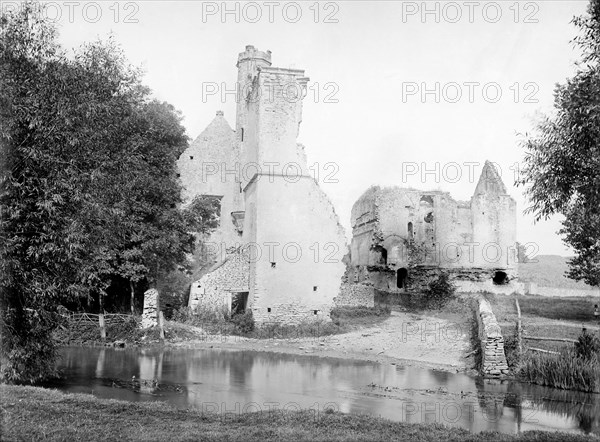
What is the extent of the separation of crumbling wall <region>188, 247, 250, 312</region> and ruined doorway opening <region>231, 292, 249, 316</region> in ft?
3.94

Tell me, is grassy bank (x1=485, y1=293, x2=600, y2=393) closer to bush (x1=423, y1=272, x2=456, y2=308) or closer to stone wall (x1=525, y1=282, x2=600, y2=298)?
bush (x1=423, y1=272, x2=456, y2=308)

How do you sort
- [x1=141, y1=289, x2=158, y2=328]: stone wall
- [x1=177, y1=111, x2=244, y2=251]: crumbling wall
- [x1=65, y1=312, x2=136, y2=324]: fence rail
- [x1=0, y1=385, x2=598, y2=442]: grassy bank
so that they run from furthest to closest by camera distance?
[x1=177, y1=111, x2=244, y2=251]: crumbling wall → [x1=141, y1=289, x2=158, y2=328]: stone wall → [x1=65, y1=312, x2=136, y2=324]: fence rail → [x1=0, y1=385, x2=598, y2=442]: grassy bank

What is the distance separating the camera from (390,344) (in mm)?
23359

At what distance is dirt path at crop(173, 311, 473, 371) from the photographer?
67.3 ft

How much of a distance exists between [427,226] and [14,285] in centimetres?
3710

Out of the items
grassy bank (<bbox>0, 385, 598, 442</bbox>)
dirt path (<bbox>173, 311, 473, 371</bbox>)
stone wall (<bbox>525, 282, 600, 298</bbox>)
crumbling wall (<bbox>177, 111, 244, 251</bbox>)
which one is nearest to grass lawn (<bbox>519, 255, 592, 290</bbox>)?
stone wall (<bbox>525, 282, 600, 298</bbox>)

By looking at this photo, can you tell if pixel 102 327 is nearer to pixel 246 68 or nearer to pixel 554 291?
pixel 246 68

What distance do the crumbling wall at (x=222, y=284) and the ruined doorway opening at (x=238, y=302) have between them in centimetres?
120

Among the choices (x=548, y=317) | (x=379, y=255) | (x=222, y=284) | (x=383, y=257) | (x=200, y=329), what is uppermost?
(x=379, y=255)

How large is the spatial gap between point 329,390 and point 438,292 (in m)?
23.1

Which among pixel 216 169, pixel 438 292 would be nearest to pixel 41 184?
pixel 216 169

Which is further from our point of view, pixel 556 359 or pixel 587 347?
pixel 587 347

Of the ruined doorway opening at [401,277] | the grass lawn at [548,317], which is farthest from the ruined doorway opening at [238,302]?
the ruined doorway opening at [401,277]

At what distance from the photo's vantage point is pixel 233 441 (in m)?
8.79
